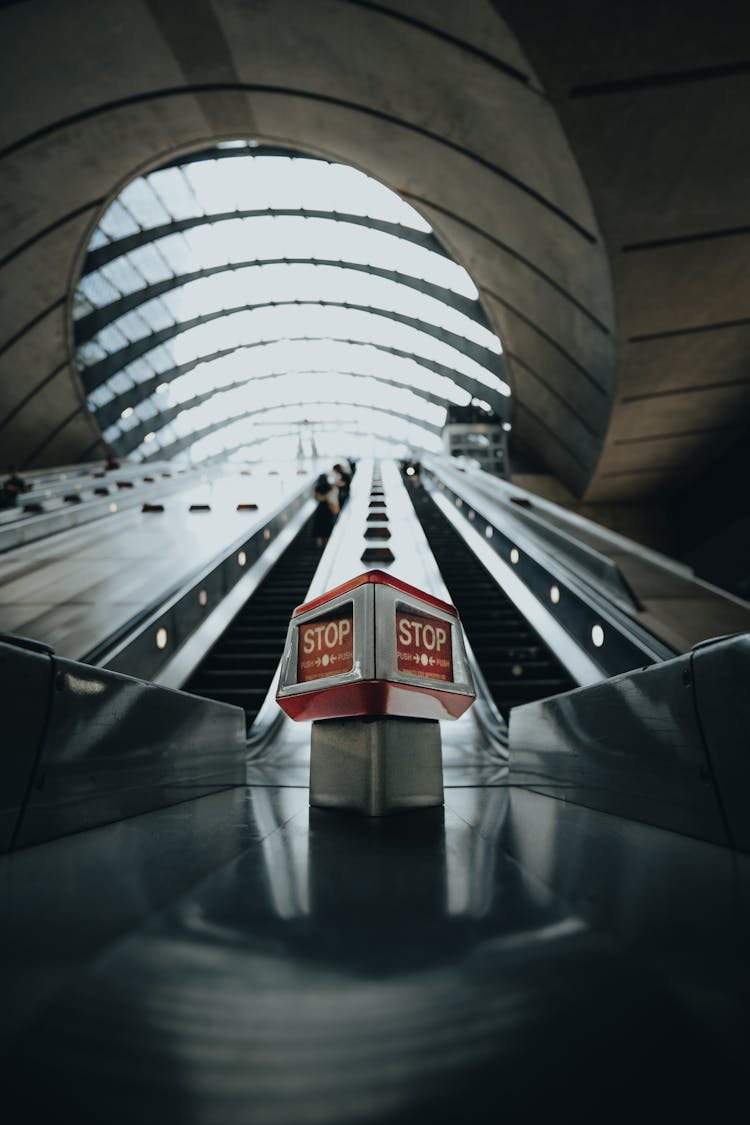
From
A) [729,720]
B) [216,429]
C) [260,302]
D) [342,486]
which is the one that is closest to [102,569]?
[729,720]

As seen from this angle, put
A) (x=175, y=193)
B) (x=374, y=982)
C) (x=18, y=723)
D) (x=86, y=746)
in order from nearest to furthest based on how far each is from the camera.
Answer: (x=374, y=982) < (x=18, y=723) < (x=86, y=746) < (x=175, y=193)

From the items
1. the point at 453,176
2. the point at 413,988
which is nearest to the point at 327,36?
the point at 453,176

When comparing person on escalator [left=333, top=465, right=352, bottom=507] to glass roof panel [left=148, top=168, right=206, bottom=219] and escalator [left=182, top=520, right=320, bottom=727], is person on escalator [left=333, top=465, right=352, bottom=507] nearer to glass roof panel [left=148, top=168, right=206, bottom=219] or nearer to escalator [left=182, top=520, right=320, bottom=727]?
escalator [left=182, top=520, right=320, bottom=727]

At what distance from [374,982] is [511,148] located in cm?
1460

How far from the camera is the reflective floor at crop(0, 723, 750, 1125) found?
888mm

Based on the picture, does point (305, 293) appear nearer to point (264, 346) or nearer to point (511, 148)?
point (264, 346)

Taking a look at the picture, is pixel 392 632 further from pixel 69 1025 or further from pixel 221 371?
pixel 221 371

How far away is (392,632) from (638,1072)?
1.86 m

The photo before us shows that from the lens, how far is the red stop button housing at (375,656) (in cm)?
265

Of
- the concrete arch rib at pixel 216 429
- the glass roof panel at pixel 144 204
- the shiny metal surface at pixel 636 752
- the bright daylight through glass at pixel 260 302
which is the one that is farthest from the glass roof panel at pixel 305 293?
the shiny metal surface at pixel 636 752

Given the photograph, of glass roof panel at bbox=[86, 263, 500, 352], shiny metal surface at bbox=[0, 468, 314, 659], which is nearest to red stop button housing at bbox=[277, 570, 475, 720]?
shiny metal surface at bbox=[0, 468, 314, 659]

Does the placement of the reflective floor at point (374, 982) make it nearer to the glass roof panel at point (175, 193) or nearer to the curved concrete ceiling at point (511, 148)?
the curved concrete ceiling at point (511, 148)

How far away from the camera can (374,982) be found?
1.24 m

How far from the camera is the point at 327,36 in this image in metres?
13.0
